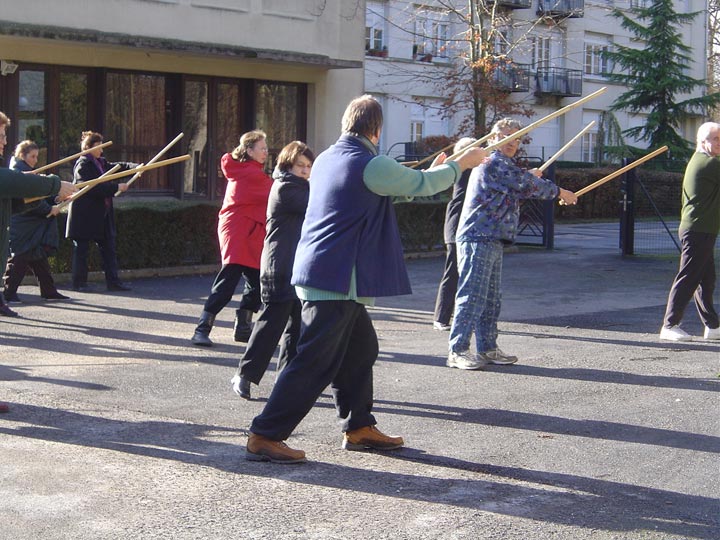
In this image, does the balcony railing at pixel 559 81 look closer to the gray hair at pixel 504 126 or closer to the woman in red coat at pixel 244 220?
the woman in red coat at pixel 244 220

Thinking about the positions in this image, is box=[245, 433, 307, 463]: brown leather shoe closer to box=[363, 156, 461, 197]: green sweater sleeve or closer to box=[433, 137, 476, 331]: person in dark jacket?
box=[363, 156, 461, 197]: green sweater sleeve

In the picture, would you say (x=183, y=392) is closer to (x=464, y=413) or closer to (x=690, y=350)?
(x=464, y=413)

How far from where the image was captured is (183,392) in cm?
798

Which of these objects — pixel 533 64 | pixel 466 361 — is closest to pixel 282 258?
pixel 466 361

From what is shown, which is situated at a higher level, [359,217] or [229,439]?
[359,217]

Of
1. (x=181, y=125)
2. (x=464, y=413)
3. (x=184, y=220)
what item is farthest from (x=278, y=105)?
(x=464, y=413)

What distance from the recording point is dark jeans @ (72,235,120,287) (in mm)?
13711

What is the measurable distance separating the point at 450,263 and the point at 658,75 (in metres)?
35.6

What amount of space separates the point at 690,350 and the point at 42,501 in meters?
6.53

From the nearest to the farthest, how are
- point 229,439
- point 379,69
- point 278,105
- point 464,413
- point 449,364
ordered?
point 229,439 → point 464,413 → point 449,364 → point 278,105 → point 379,69

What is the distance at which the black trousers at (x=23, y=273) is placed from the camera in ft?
41.1

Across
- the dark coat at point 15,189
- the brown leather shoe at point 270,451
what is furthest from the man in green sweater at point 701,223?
the dark coat at point 15,189

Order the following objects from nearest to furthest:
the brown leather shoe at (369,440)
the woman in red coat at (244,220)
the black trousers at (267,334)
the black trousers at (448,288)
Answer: the brown leather shoe at (369,440) → the black trousers at (267,334) → the woman in red coat at (244,220) → the black trousers at (448,288)

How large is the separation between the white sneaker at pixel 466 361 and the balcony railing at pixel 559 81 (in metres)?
35.4
